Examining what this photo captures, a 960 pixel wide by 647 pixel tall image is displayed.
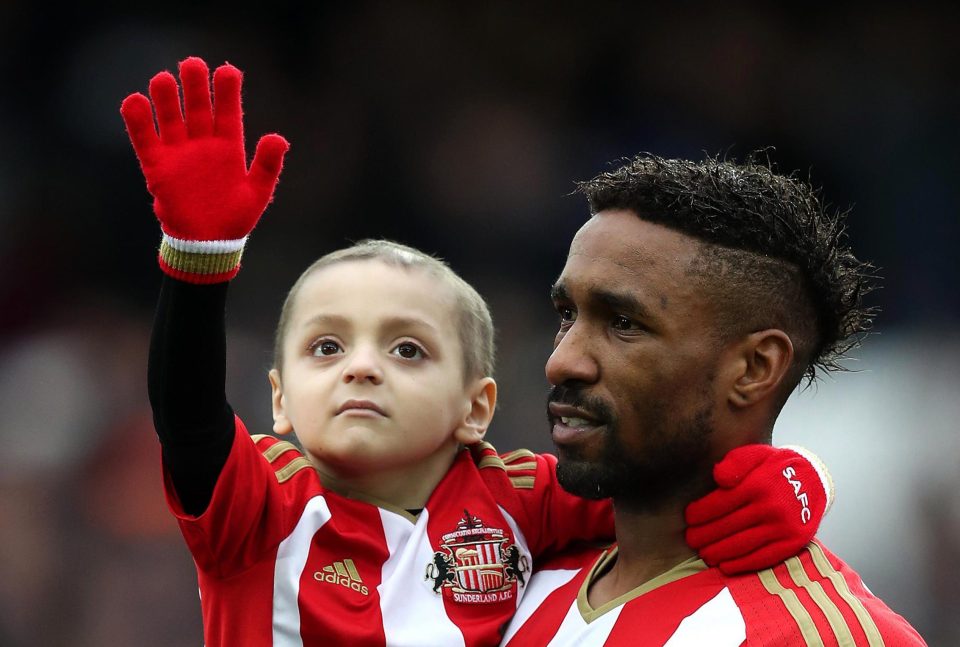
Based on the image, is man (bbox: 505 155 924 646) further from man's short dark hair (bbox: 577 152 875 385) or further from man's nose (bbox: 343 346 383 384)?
man's nose (bbox: 343 346 383 384)

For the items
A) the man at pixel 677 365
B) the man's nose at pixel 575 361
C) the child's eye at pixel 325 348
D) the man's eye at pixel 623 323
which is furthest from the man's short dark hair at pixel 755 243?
the child's eye at pixel 325 348

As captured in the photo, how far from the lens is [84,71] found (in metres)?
5.84

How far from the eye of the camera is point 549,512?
8.93ft

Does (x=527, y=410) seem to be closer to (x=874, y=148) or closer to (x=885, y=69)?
(x=874, y=148)

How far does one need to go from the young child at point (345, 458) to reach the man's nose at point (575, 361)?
34 centimetres

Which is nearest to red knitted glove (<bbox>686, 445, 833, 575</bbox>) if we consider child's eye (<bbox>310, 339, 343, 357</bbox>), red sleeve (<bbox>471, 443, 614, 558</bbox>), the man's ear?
the man's ear

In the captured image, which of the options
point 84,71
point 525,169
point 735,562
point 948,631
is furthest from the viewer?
point 525,169

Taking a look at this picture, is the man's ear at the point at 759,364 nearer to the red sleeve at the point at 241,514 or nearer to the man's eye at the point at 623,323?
the man's eye at the point at 623,323

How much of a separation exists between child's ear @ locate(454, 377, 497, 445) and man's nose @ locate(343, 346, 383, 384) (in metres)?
0.33

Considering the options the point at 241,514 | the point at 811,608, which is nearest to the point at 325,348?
the point at 241,514

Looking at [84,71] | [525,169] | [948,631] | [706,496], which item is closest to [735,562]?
[706,496]

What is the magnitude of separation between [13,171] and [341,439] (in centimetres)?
387

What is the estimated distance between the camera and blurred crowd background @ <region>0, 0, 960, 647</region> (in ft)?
16.5

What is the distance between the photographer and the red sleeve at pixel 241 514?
209 cm
